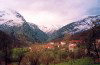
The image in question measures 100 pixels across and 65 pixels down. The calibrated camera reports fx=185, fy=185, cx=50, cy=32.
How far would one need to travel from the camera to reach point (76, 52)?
87.9 m

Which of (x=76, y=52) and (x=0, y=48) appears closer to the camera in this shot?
(x=0, y=48)

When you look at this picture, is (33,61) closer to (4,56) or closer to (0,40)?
(4,56)

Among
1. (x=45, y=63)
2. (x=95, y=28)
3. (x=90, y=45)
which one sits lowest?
(x=45, y=63)

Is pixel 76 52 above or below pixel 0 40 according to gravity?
below

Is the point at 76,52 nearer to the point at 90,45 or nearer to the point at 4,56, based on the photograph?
the point at 90,45

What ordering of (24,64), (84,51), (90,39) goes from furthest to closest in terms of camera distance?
(84,51) < (90,39) < (24,64)

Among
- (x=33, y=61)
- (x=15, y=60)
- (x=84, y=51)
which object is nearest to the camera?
(x=33, y=61)

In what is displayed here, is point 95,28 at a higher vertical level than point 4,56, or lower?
higher

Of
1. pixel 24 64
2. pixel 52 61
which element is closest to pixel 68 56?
pixel 52 61

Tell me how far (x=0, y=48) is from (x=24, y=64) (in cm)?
2717

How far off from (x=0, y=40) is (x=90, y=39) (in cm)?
3531

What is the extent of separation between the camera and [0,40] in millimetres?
73688

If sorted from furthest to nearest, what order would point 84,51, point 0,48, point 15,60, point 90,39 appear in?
point 84,51
point 0,48
point 15,60
point 90,39

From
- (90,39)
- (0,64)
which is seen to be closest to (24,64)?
Result: (0,64)
